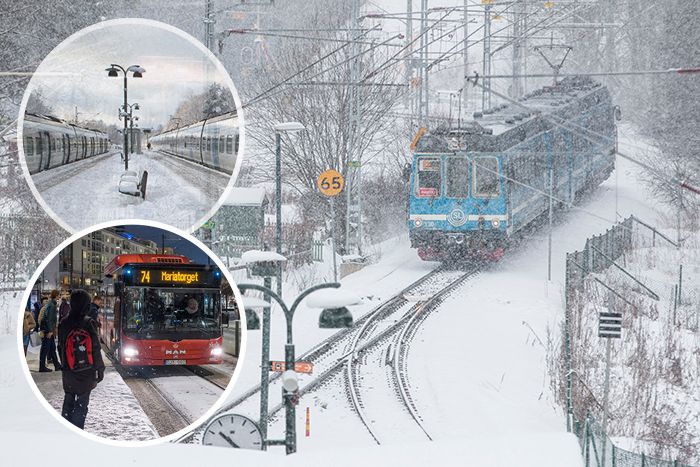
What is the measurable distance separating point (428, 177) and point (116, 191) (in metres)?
18.4

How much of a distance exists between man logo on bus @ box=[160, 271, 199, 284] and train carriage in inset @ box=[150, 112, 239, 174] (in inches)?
33.1

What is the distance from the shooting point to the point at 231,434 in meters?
11.6

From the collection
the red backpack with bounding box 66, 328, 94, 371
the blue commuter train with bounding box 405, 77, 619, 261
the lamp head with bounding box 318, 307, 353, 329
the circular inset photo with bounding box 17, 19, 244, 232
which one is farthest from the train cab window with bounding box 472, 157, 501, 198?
the red backpack with bounding box 66, 328, 94, 371

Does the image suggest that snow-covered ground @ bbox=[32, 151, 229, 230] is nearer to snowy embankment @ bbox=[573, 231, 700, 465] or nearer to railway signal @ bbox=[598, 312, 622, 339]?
railway signal @ bbox=[598, 312, 622, 339]

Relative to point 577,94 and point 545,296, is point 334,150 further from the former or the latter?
point 545,296

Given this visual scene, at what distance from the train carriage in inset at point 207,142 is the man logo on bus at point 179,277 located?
0.84 metres

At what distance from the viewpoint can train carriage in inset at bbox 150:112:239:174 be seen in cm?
529

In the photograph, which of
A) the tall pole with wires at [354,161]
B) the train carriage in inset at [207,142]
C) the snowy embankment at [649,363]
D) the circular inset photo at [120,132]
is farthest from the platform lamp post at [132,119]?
the tall pole with wires at [354,161]

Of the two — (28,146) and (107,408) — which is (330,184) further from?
(107,408)

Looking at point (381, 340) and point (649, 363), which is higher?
point (381, 340)

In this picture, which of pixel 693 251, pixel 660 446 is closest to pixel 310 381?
pixel 660 446

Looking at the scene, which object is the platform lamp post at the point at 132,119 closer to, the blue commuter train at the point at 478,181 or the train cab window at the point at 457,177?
the blue commuter train at the point at 478,181

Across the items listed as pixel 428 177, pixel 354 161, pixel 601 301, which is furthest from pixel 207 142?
pixel 601 301

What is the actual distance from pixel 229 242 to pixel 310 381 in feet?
33.9
